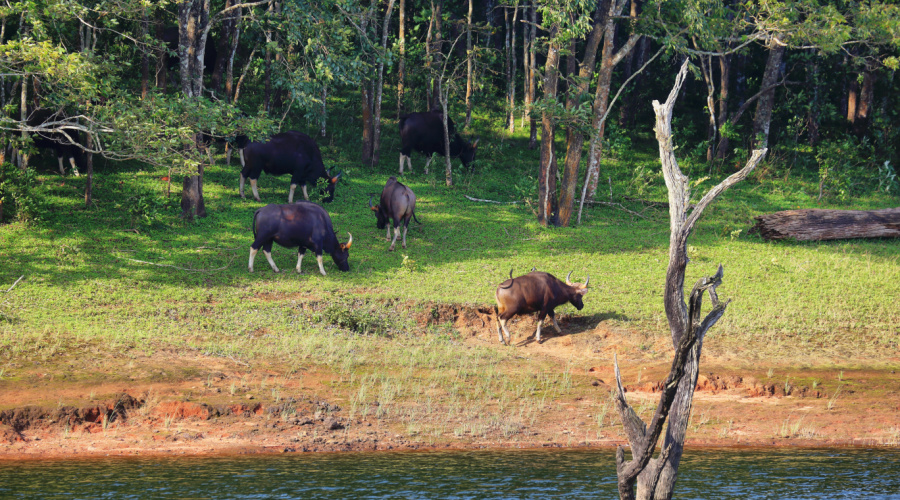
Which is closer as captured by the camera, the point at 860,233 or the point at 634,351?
the point at 634,351

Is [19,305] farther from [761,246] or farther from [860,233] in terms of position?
[860,233]

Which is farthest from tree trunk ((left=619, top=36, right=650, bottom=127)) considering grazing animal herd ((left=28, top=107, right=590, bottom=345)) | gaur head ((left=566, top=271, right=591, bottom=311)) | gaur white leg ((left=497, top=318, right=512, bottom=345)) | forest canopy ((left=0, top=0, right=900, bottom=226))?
gaur white leg ((left=497, top=318, right=512, bottom=345))

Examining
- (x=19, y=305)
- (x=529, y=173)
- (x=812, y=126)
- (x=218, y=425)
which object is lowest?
(x=218, y=425)

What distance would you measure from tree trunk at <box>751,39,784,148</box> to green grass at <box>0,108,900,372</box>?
252 cm

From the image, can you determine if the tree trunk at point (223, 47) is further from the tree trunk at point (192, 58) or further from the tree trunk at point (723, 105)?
the tree trunk at point (723, 105)

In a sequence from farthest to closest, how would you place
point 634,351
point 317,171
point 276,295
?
point 317,171 → point 276,295 → point 634,351

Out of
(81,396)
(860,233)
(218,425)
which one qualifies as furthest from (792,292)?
(81,396)

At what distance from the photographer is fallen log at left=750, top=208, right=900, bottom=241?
21438 mm

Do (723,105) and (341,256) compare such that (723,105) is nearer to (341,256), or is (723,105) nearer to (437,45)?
(437,45)

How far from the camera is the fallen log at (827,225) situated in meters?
21.4

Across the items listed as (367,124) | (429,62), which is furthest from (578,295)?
(367,124)

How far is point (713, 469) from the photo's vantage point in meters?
10.7

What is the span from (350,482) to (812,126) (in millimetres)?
24942

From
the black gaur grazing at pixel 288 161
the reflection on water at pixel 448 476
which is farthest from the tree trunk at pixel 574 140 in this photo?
the reflection on water at pixel 448 476
